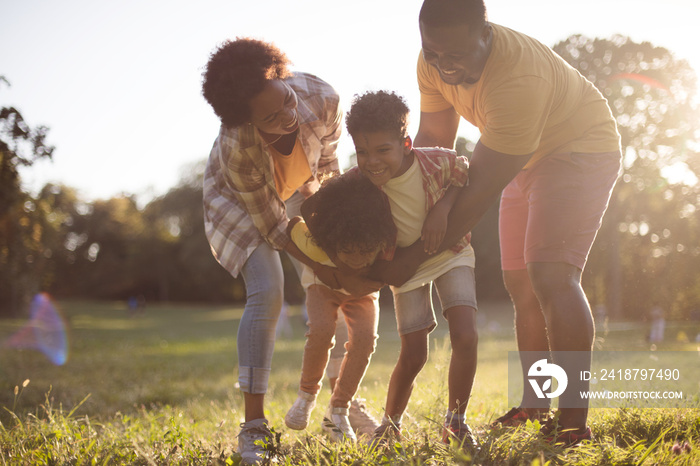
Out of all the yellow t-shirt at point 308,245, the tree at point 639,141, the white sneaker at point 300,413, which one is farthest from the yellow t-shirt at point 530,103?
the tree at point 639,141

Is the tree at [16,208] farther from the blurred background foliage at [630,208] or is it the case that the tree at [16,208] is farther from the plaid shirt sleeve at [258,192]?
the plaid shirt sleeve at [258,192]

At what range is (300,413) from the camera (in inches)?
119

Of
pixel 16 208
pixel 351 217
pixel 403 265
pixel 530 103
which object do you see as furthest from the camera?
pixel 16 208

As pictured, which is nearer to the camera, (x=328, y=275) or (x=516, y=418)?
(x=328, y=275)

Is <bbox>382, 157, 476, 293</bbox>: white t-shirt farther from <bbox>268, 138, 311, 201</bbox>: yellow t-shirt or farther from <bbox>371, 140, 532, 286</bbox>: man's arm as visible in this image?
<bbox>268, 138, 311, 201</bbox>: yellow t-shirt

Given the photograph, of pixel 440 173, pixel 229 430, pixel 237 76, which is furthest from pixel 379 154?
pixel 229 430

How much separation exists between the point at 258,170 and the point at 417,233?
0.88 metres

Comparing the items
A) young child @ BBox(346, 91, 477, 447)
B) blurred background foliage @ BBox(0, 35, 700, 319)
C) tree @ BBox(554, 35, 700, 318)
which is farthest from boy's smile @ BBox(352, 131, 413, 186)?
tree @ BBox(554, 35, 700, 318)

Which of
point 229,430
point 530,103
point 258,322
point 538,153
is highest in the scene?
point 530,103

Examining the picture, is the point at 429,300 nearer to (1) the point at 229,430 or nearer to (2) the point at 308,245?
(2) the point at 308,245

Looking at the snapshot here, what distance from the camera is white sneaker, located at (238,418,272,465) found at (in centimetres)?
264

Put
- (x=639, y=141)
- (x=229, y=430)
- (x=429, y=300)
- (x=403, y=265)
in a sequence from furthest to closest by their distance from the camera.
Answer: (x=639, y=141) → (x=229, y=430) → (x=429, y=300) → (x=403, y=265)

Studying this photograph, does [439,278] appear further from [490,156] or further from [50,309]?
[50,309]

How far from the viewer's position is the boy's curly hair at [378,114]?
271 cm
